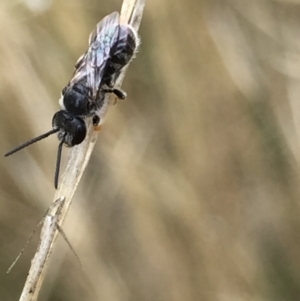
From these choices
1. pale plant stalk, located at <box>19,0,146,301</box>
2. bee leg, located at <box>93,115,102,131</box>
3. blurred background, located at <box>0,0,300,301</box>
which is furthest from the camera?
blurred background, located at <box>0,0,300,301</box>

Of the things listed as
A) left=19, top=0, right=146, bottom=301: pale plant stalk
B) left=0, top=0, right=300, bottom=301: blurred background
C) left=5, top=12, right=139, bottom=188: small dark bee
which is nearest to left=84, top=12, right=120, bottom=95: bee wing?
left=5, top=12, right=139, bottom=188: small dark bee

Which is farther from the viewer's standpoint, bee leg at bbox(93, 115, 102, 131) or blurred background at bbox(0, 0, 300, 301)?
blurred background at bbox(0, 0, 300, 301)

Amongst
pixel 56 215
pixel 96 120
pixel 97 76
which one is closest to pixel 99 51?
pixel 97 76

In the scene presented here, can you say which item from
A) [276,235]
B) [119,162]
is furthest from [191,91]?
[276,235]

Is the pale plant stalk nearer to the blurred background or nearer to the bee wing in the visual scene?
the bee wing

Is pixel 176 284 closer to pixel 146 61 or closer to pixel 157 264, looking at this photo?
pixel 157 264

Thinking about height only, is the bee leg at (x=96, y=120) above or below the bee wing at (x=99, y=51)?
below

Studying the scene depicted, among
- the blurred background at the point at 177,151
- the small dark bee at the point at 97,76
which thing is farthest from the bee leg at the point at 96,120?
the blurred background at the point at 177,151

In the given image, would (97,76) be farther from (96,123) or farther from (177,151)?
(177,151)

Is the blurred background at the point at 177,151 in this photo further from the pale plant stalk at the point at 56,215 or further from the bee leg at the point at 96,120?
the pale plant stalk at the point at 56,215
